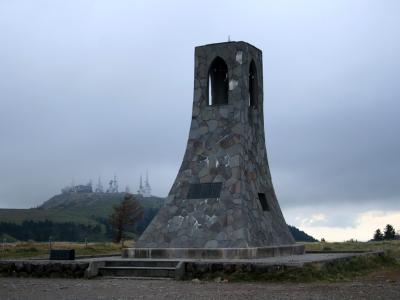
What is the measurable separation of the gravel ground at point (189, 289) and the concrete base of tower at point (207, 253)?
110 inches

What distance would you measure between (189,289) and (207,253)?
14.8 ft

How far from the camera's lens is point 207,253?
16.5 metres

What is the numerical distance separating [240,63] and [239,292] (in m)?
9.07

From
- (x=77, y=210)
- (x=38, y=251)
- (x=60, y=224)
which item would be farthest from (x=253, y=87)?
(x=77, y=210)

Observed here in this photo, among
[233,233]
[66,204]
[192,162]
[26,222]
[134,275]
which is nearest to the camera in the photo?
[134,275]

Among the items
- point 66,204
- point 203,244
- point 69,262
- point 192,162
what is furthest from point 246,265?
point 66,204

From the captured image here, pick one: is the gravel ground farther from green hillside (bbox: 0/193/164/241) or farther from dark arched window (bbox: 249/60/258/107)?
green hillside (bbox: 0/193/164/241)

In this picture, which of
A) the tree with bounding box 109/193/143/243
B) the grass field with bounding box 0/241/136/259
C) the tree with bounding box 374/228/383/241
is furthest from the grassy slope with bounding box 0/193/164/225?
the grass field with bounding box 0/241/136/259

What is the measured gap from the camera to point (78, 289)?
40.1ft

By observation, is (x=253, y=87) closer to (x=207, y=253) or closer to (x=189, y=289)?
(x=207, y=253)

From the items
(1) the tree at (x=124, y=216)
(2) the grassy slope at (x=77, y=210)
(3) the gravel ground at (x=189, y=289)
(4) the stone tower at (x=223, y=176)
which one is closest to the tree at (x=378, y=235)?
(1) the tree at (x=124, y=216)

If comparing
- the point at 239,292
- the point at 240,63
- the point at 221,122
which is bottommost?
the point at 239,292

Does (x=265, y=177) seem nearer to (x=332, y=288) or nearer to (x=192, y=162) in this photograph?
(x=192, y=162)

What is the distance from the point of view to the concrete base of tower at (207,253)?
→ 637 inches
